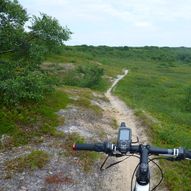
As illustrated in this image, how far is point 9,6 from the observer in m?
25.8

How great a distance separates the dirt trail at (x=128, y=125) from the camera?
18.9 meters

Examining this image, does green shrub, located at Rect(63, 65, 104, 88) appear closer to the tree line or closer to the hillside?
the hillside

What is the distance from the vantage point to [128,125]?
30719 mm

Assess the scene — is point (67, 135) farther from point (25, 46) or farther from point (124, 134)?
point (124, 134)

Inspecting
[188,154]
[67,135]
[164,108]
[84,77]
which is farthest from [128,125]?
[84,77]

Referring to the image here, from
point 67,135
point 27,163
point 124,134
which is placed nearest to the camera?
point 124,134

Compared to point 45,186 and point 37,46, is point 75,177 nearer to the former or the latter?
point 45,186

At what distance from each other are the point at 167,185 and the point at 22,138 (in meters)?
10.4

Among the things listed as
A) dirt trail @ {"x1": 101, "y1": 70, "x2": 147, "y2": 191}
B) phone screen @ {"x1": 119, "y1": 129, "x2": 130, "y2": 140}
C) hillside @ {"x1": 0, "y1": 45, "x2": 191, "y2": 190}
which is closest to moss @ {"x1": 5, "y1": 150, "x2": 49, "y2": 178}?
hillside @ {"x1": 0, "y1": 45, "x2": 191, "y2": 190}

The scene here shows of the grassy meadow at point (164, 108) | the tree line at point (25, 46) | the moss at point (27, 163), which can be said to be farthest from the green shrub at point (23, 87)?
the grassy meadow at point (164, 108)

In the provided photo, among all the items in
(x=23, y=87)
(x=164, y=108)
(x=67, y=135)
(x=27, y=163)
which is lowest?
(x=164, y=108)

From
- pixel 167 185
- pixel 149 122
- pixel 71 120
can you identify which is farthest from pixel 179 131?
pixel 167 185

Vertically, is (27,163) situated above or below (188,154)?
below

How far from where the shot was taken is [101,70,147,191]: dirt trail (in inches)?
743
